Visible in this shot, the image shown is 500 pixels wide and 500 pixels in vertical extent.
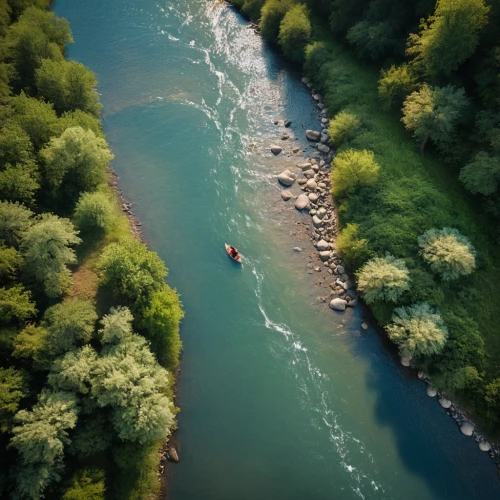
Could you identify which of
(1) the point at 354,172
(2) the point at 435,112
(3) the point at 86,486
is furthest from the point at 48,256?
(2) the point at 435,112

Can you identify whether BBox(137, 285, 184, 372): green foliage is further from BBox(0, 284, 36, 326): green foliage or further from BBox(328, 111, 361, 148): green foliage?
BBox(328, 111, 361, 148): green foliage

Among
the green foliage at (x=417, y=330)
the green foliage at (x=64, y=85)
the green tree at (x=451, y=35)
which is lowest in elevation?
the green foliage at (x=64, y=85)

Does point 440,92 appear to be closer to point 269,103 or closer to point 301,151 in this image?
point 301,151

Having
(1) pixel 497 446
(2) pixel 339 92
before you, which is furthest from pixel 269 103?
(1) pixel 497 446

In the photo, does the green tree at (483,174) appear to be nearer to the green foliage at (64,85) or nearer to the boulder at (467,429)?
the boulder at (467,429)

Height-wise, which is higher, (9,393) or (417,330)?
(417,330)

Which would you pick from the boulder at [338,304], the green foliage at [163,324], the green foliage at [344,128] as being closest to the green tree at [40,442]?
the green foliage at [163,324]

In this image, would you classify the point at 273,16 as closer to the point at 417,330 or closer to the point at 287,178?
the point at 287,178
